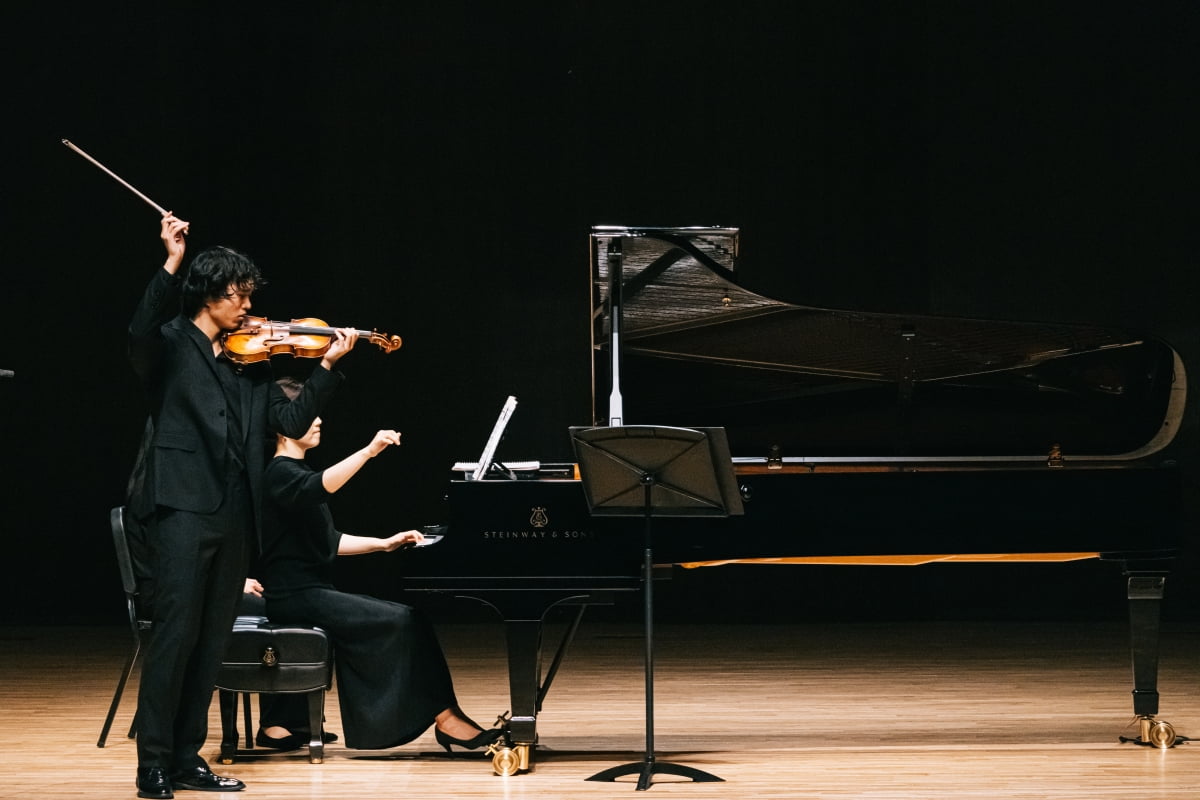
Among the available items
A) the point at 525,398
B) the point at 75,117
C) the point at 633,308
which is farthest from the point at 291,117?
the point at 633,308

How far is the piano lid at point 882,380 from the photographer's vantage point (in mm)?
4359

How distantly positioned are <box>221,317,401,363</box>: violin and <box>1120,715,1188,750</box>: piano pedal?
8.54ft

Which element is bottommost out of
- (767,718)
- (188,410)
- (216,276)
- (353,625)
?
(767,718)

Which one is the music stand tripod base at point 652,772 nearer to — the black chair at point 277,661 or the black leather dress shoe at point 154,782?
the black chair at point 277,661

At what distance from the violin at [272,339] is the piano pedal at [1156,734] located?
8.54 ft

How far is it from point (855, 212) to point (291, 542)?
151 inches

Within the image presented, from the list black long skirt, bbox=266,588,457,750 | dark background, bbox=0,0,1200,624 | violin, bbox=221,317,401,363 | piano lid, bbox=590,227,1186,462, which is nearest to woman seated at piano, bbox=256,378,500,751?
black long skirt, bbox=266,588,457,750

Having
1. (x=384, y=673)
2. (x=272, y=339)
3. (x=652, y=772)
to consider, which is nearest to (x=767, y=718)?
(x=652, y=772)

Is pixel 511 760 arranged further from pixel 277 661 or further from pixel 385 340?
pixel 385 340

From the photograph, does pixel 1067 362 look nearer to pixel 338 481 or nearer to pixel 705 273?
pixel 705 273

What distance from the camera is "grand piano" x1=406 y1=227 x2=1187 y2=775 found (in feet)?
12.6

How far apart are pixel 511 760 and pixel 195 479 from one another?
3.77 feet

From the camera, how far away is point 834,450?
4.54 metres

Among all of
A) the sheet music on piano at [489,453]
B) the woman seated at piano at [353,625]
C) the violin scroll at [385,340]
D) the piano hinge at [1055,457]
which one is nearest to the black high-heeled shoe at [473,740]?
the woman seated at piano at [353,625]
